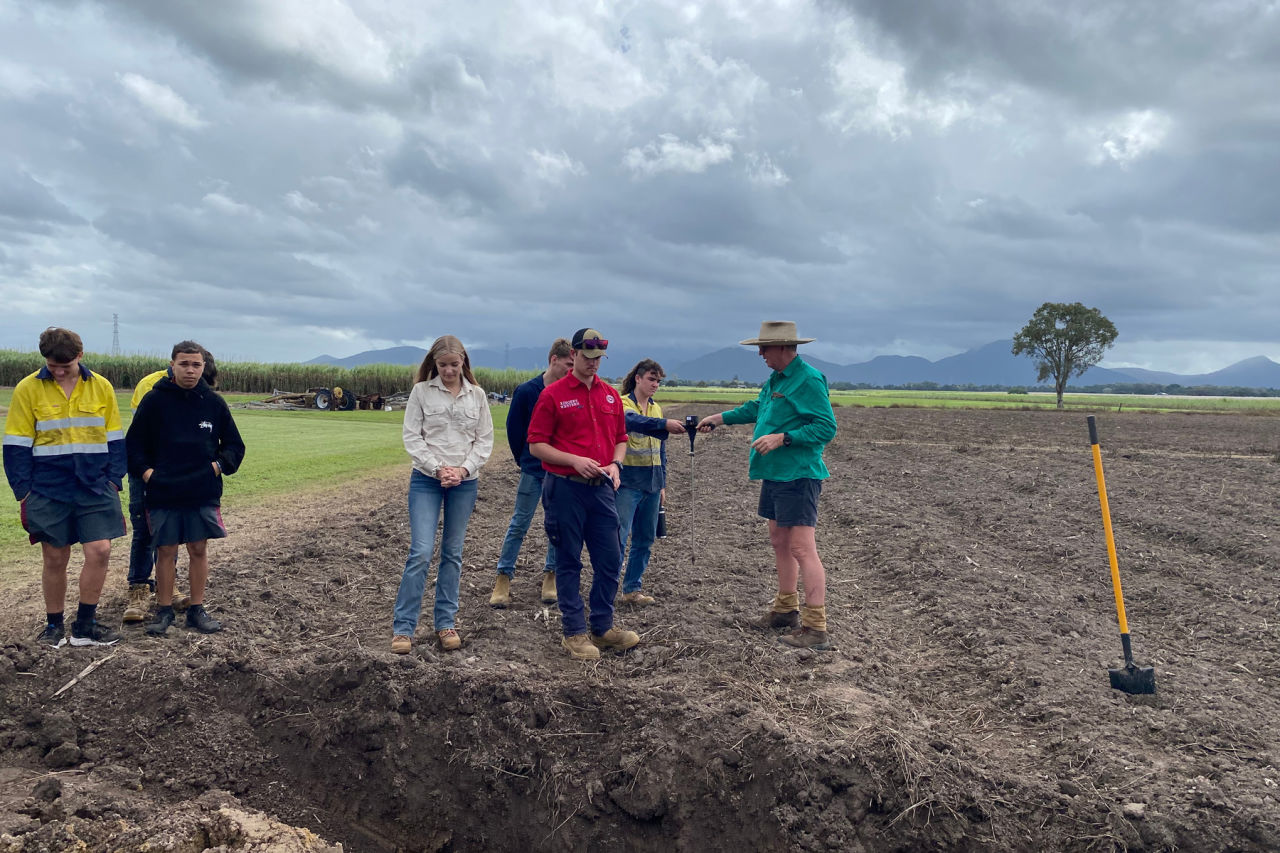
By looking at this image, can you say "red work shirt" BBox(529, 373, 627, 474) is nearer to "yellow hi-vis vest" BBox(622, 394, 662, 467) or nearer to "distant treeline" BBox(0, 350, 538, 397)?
"yellow hi-vis vest" BBox(622, 394, 662, 467)

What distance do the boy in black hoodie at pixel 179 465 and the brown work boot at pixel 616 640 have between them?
2767mm

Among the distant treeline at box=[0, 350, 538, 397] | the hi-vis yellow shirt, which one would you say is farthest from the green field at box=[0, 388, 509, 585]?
the distant treeline at box=[0, 350, 538, 397]

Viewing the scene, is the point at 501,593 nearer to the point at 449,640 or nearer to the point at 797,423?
the point at 449,640

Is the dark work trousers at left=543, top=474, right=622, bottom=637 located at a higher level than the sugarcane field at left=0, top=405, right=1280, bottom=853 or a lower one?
higher

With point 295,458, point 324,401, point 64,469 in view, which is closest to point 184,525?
point 64,469

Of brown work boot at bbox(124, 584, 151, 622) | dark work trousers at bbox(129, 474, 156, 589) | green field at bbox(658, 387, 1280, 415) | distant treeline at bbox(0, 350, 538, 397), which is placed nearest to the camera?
brown work boot at bbox(124, 584, 151, 622)

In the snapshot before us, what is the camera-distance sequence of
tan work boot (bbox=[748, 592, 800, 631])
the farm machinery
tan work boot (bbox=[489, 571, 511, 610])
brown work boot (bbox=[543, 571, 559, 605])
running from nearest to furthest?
tan work boot (bbox=[748, 592, 800, 631]), tan work boot (bbox=[489, 571, 511, 610]), brown work boot (bbox=[543, 571, 559, 605]), the farm machinery

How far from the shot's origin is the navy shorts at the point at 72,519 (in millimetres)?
5055

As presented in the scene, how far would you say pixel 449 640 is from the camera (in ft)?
17.2

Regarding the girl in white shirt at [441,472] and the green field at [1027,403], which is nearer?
the girl in white shirt at [441,472]

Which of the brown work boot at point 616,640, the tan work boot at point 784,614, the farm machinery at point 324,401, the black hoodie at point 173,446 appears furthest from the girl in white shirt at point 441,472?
the farm machinery at point 324,401

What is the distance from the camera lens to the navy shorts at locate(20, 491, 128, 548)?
16.6ft

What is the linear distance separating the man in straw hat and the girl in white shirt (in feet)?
6.60

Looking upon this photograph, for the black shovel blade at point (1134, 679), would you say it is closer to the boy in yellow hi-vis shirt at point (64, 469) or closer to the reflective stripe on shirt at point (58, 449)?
the boy in yellow hi-vis shirt at point (64, 469)
